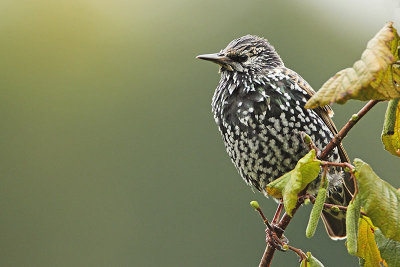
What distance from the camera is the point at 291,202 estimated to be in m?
2.77

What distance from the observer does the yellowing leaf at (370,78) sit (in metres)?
2.39

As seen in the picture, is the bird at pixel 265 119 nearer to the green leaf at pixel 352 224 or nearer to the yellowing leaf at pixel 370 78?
the green leaf at pixel 352 224

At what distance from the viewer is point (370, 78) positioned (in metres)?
2.37

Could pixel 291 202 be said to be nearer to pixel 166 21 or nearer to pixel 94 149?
pixel 94 149

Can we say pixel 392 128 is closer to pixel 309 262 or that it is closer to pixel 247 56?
pixel 309 262

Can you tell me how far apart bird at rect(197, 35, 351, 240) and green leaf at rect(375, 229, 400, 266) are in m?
1.46

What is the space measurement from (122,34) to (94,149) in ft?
26.3

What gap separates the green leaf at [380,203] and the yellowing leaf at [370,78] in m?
0.29

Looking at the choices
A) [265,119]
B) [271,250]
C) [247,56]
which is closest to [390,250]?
[271,250]

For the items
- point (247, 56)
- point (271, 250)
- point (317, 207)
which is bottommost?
point (271, 250)

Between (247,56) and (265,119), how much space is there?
2.03 feet

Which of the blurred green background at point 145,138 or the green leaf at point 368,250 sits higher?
the blurred green background at point 145,138

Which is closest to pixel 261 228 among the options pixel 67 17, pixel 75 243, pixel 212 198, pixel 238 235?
pixel 238 235

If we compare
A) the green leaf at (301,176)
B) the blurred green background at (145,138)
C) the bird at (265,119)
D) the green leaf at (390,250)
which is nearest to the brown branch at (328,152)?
the green leaf at (301,176)
